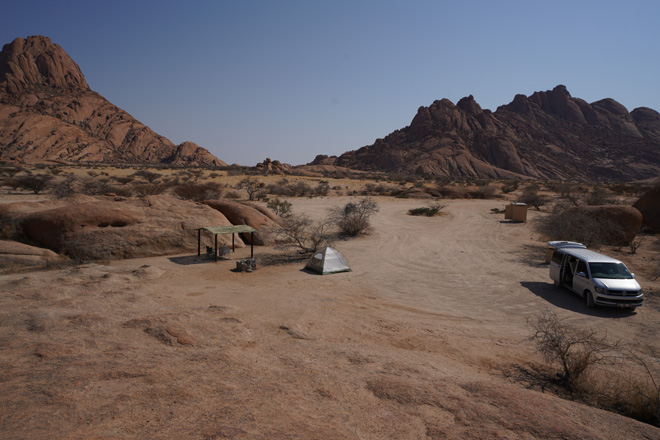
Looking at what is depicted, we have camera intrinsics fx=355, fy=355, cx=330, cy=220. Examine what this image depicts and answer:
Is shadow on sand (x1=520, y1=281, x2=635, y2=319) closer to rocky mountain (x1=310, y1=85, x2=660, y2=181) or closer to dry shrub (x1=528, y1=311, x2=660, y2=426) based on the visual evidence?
dry shrub (x1=528, y1=311, x2=660, y2=426)

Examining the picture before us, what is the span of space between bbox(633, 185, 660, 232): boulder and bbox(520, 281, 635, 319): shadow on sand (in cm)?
1561

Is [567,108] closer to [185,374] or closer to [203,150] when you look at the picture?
[203,150]

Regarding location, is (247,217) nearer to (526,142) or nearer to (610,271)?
(610,271)

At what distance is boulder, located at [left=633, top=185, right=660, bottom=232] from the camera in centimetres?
2206

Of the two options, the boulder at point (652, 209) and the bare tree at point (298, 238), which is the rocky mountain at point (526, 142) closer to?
the boulder at point (652, 209)

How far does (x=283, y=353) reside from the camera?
6.67 metres

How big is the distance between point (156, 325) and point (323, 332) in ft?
11.6

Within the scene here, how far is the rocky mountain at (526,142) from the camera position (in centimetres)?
10550

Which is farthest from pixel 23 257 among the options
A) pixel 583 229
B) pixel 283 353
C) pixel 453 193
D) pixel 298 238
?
pixel 453 193

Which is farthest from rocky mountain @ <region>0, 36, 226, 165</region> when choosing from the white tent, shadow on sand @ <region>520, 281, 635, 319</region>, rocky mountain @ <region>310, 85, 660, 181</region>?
shadow on sand @ <region>520, 281, 635, 319</region>

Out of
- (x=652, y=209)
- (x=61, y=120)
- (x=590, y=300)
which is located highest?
(x=61, y=120)

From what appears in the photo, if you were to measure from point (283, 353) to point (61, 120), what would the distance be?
12359 centimetres

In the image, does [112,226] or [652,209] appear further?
[652,209]

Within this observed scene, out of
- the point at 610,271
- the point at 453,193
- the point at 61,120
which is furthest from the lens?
the point at 61,120
